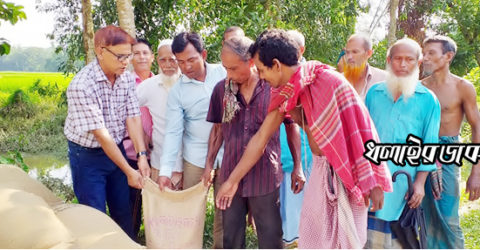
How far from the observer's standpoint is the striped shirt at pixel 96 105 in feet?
8.84

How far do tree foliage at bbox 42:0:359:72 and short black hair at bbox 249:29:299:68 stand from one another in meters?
3.93

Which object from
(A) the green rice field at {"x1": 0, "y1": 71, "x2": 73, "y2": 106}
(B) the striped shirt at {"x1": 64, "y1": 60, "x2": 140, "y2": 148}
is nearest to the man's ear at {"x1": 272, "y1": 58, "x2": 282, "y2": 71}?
(B) the striped shirt at {"x1": 64, "y1": 60, "x2": 140, "y2": 148}

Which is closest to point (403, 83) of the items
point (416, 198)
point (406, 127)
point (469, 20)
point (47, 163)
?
point (406, 127)

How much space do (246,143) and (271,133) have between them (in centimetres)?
25

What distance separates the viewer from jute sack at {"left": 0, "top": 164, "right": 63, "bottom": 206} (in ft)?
8.57

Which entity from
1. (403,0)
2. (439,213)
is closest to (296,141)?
(439,213)

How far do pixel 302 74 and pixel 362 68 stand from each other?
1703 millimetres

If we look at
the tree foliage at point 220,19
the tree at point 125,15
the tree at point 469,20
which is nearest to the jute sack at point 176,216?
the tree at point 125,15

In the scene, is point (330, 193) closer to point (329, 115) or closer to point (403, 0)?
point (329, 115)

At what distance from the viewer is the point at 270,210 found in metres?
2.66

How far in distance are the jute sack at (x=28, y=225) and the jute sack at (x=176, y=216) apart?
59 centimetres

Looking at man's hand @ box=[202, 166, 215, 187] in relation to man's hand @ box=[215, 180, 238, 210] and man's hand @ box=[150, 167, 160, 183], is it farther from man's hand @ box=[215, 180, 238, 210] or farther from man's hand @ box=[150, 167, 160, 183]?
man's hand @ box=[150, 167, 160, 183]

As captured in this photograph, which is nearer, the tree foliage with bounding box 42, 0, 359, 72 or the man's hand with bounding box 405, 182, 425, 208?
the man's hand with bounding box 405, 182, 425, 208

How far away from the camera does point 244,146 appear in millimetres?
2633
